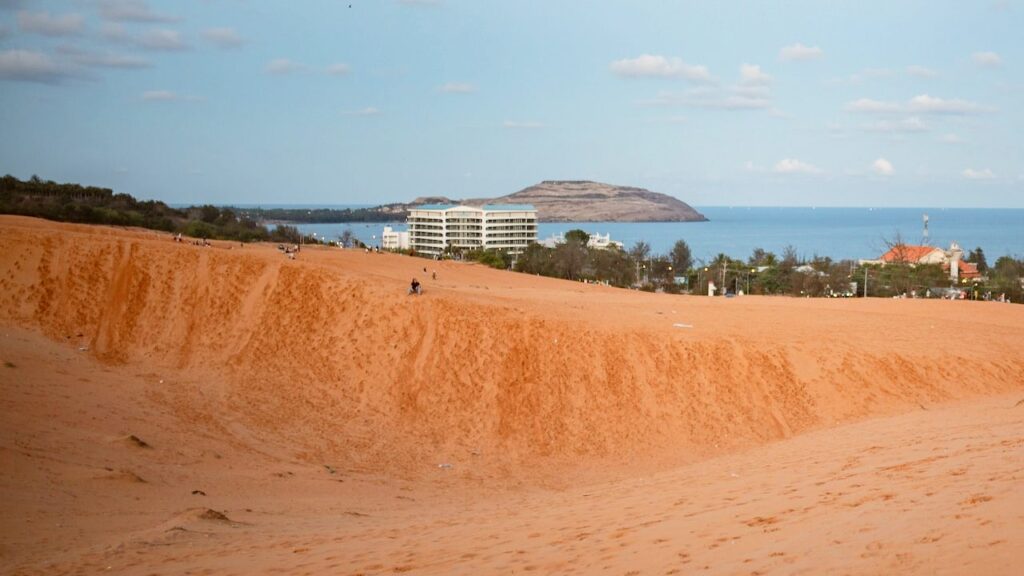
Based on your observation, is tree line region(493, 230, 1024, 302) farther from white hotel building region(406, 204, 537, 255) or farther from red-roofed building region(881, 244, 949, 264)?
white hotel building region(406, 204, 537, 255)

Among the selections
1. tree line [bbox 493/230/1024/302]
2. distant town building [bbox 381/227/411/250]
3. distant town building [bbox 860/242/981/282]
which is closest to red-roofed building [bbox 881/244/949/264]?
distant town building [bbox 860/242/981/282]

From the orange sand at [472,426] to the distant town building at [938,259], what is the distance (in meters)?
26.0

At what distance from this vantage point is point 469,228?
108000 mm

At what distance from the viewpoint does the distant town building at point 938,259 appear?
2138 inches

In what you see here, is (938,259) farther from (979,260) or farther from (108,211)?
(108,211)

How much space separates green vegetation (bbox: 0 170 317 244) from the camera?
46.7m

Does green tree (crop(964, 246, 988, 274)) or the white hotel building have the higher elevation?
the white hotel building

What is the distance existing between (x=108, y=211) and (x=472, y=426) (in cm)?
3907

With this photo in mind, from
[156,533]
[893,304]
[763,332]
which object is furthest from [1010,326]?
[156,533]

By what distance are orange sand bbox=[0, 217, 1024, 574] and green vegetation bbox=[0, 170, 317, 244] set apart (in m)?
24.6

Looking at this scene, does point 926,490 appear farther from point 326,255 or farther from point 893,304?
point 326,255

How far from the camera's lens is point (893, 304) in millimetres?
31641

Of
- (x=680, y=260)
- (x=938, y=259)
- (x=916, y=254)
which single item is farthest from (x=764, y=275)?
(x=938, y=259)

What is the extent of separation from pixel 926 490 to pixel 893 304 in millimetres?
25094
